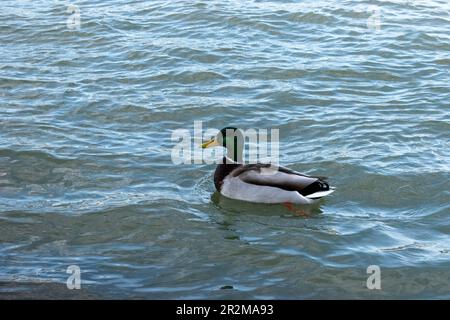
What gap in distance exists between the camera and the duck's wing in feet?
31.4

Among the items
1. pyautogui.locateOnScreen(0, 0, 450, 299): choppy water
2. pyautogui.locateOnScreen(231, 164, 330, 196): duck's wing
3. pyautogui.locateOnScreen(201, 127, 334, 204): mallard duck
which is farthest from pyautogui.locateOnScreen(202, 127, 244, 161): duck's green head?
pyautogui.locateOnScreen(0, 0, 450, 299): choppy water

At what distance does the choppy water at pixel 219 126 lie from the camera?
27.4 ft

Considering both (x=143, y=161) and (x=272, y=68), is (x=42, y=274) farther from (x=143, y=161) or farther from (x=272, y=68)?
(x=272, y=68)

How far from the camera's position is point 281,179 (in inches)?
383

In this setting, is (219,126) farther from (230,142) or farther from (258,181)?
(258,181)

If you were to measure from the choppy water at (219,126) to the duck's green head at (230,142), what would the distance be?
484 mm

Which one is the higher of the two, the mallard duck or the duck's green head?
the duck's green head

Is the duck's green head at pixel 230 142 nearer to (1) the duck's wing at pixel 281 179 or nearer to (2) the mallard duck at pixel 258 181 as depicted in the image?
(2) the mallard duck at pixel 258 181

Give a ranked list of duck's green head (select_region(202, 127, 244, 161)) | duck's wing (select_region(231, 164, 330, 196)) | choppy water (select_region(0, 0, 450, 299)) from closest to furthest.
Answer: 1. choppy water (select_region(0, 0, 450, 299))
2. duck's wing (select_region(231, 164, 330, 196))
3. duck's green head (select_region(202, 127, 244, 161))

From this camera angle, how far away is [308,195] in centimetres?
959

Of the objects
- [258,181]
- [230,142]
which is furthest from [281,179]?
[230,142]

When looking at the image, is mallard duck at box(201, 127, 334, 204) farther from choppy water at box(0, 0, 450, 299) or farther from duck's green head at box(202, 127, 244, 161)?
choppy water at box(0, 0, 450, 299)

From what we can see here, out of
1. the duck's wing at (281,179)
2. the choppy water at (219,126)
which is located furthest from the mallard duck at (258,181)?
the choppy water at (219,126)
